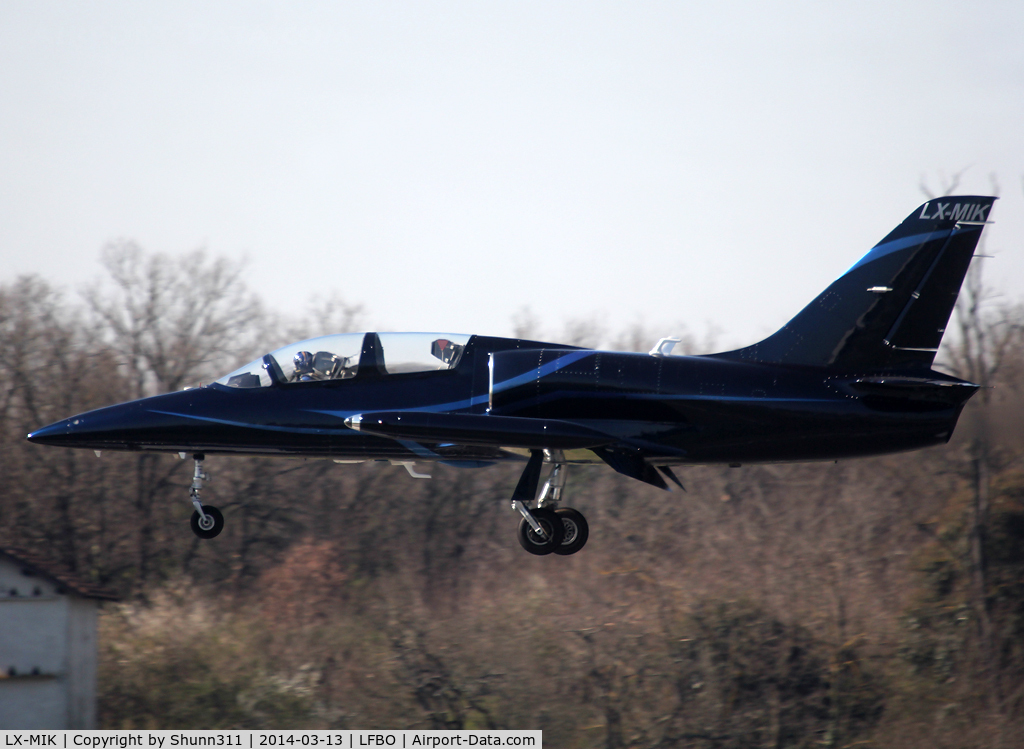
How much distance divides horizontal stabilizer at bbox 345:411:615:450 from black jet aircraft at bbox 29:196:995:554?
2cm

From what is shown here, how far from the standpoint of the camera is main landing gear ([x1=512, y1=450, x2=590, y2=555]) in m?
14.3

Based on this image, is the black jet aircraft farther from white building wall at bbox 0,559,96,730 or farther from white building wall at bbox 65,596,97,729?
white building wall at bbox 65,596,97,729

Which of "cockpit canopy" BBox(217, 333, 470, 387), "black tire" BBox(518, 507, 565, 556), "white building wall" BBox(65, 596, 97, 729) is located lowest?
"white building wall" BBox(65, 596, 97, 729)

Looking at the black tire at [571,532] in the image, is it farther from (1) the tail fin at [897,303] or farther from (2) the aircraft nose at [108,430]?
(2) the aircraft nose at [108,430]

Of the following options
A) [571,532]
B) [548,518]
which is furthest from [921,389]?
[548,518]

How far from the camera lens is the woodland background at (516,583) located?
28.9 metres

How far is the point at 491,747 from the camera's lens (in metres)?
25.7

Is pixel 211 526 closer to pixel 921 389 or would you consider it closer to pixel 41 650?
pixel 921 389

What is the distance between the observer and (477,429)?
1295 centimetres

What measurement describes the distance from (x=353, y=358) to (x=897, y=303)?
722 cm

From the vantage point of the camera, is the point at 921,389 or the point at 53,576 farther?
the point at 53,576

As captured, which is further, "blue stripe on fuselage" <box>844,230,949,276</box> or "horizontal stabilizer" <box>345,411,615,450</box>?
"blue stripe on fuselage" <box>844,230,949,276</box>
